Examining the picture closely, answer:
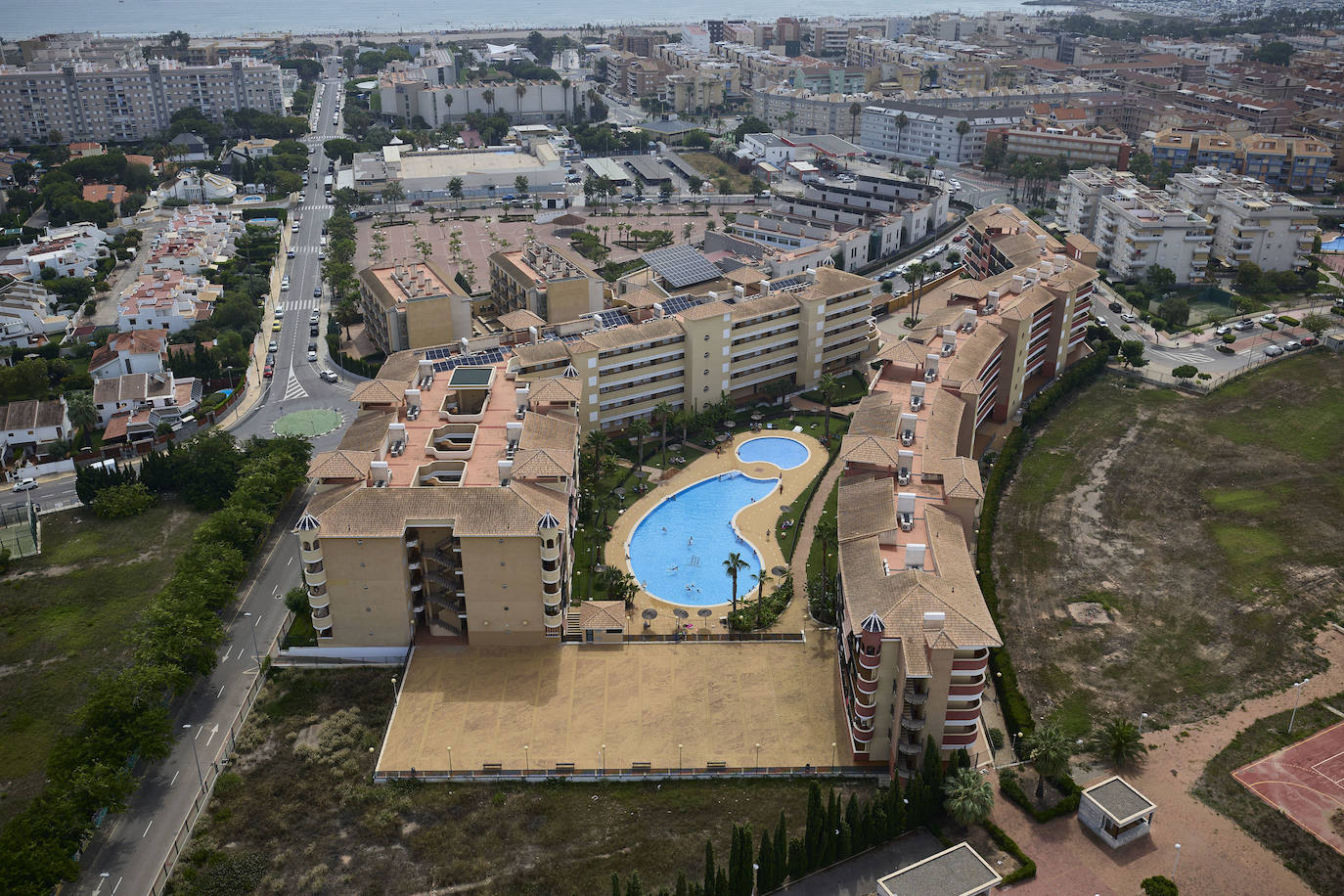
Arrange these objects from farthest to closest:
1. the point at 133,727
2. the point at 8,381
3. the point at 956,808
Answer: the point at 8,381 < the point at 133,727 < the point at 956,808

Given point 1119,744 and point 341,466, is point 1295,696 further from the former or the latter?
point 341,466

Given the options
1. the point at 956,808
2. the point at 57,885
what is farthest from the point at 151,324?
the point at 956,808

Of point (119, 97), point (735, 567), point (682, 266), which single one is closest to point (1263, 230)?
point (682, 266)

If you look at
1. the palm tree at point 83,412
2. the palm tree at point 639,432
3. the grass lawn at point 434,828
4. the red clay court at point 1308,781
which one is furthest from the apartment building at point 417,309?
the red clay court at point 1308,781

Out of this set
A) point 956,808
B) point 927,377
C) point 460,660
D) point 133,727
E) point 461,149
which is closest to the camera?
point 956,808

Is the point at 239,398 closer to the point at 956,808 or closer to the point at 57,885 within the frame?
the point at 57,885
